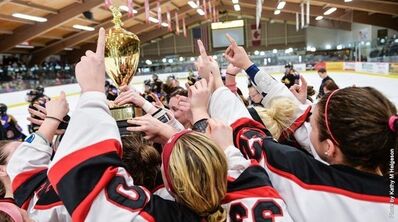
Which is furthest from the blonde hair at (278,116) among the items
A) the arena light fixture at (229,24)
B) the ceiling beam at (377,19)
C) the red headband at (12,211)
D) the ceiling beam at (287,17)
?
the ceiling beam at (287,17)

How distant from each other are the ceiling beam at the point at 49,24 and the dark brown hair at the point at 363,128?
50.9ft

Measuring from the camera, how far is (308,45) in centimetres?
2934

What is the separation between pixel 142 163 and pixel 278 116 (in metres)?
0.69

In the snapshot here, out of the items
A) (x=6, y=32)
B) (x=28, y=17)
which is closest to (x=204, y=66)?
(x=28, y=17)

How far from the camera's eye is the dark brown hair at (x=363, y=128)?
1087 mm

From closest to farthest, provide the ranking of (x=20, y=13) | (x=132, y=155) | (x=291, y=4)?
(x=132, y=155) < (x=20, y=13) < (x=291, y=4)

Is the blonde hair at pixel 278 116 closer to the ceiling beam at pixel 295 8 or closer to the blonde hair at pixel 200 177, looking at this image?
the blonde hair at pixel 200 177

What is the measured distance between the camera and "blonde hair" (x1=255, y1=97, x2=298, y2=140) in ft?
5.20

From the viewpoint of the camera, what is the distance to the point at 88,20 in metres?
20.3

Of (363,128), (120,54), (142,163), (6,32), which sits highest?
(6,32)

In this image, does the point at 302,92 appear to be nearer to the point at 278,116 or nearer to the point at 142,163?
the point at 278,116

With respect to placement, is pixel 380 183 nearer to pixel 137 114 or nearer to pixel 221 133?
pixel 221 133

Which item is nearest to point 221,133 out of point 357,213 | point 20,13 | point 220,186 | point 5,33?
point 220,186

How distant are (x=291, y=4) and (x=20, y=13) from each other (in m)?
15.3
